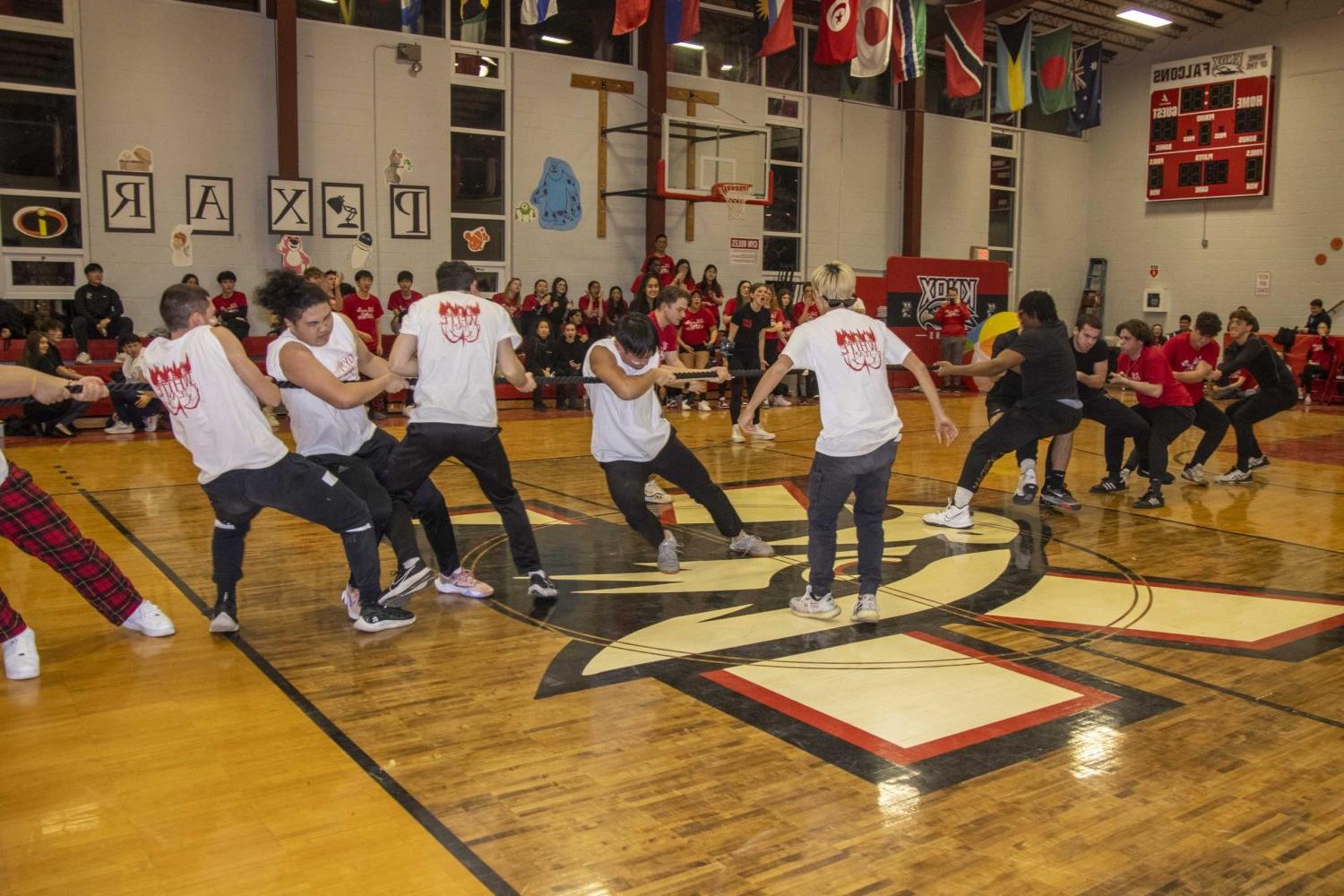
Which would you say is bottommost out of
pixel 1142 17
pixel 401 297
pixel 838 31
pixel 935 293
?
pixel 401 297

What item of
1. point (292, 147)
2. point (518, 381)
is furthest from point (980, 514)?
point (292, 147)

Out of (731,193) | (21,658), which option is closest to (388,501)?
(21,658)

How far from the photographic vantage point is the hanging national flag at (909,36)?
1814 cm

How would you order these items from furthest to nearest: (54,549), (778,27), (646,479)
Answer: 1. (778,27)
2. (646,479)
3. (54,549)

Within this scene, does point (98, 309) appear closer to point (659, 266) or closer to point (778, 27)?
point (659, 266)

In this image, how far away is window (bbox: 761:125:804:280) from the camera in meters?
20.7

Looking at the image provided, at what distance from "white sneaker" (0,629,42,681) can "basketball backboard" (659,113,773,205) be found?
14.3m

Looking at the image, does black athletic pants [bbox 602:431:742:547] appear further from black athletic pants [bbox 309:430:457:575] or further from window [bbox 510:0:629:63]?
window [bbox 510:0:629:63]

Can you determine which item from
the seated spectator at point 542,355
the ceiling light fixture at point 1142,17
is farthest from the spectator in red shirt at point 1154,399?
the ceiling light fixture at point 1142,17

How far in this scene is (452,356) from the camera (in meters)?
5.21

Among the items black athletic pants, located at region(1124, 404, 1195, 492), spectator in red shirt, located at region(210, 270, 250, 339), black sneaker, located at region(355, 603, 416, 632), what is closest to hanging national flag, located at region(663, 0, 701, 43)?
spectator in red shirt, located at region(210, 270, 250, 339)

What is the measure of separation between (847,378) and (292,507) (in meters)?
2.58

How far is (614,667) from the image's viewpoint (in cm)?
473

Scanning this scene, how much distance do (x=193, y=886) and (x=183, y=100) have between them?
14289mm
